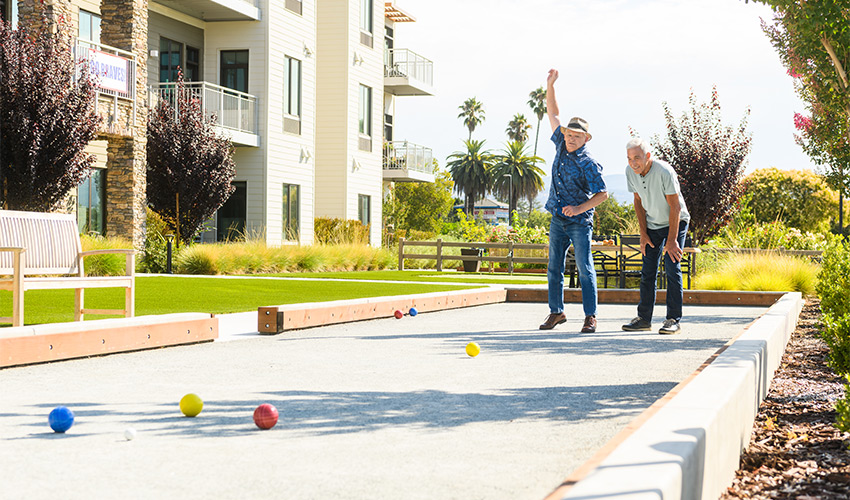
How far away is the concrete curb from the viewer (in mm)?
2290

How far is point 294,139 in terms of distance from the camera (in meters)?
29.3

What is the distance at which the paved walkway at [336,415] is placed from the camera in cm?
329

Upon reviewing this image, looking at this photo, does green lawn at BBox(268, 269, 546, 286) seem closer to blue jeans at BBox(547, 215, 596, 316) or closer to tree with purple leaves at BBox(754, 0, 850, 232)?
tree with purple leaves at BBox(754, 0, 850, 232)

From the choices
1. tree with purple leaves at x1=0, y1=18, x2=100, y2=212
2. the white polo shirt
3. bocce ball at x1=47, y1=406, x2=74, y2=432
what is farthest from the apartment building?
bocce ball at x1=47, y1=406, x2=74, y2=432

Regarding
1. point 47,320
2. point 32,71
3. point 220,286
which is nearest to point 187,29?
point 32,71

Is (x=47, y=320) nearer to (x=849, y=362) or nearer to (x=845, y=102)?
(x=849, y=362)

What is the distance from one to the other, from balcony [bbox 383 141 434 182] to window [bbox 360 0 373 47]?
4787 mm

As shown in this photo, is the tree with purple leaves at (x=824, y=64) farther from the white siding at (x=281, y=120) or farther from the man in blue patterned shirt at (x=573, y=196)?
the white siding at (x=281, y=120)

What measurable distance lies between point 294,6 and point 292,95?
2865 millimetres

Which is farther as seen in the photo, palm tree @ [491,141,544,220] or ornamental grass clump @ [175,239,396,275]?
palm tree @ [491,141,544,220]

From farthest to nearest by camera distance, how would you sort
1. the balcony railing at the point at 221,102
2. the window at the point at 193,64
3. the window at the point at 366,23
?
1. the window at the point at 366,23
2. the window at the point at 193,64
3. the balcony railing at the point at 221,102

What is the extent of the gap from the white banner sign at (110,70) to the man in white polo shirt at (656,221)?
14220 millimetres

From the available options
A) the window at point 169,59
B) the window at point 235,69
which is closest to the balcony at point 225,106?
the window at point 235,69

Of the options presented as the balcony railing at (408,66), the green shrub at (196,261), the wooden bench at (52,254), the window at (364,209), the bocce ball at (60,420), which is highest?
the balcony railing at (408,66)
